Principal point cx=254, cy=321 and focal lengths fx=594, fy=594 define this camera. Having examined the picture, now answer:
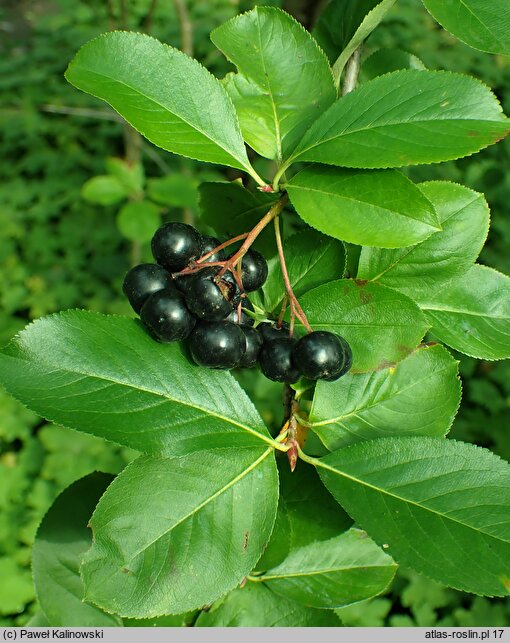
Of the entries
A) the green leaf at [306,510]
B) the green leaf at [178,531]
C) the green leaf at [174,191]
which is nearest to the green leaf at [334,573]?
the green leaf at [306,510]

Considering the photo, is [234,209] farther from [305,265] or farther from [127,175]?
[127,175]

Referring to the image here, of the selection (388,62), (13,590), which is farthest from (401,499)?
(13,590)

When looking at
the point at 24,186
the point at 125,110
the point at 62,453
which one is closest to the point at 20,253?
the point at 24,186

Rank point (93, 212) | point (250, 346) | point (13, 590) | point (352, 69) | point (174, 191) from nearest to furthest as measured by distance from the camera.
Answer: point (250, 346) < point (352, 69) < point (13, 590) < point (174, 191) < point (93, 212)

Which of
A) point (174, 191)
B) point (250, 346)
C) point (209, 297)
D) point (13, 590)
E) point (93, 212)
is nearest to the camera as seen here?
point (209, 297)

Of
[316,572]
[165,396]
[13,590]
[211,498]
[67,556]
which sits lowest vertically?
[13,590]

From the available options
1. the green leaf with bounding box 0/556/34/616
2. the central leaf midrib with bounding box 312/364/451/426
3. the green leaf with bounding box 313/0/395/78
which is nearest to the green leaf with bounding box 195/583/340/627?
the central leaf midrib with bounding box 312/364/451/426

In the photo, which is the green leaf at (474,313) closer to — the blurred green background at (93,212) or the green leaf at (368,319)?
the green leaf at (368,319)
